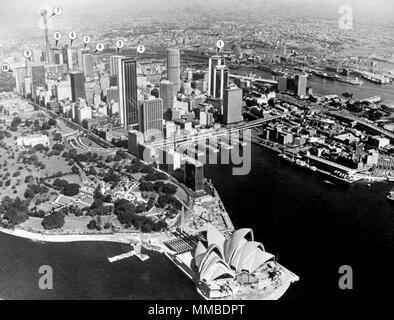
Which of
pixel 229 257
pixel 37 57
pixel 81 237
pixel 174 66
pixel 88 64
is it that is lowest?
pixel 81 237

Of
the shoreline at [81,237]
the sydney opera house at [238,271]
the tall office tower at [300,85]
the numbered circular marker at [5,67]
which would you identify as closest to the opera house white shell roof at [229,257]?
the sydney opera house at [238,271]

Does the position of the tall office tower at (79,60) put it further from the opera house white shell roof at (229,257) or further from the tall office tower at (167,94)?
the opera house white shell roof at (229,257)

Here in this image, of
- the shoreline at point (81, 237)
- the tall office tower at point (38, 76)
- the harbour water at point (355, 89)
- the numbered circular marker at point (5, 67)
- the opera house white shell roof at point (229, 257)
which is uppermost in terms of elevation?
the numbered circular marker at point (5, 67)

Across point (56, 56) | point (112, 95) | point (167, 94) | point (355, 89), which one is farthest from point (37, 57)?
point (355, 89)

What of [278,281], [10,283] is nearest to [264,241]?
[278,281]

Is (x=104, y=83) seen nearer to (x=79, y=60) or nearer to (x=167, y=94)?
(x=79, y=60)
